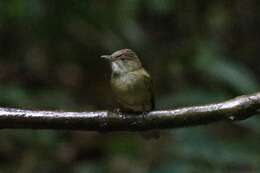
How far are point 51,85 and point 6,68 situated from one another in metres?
0.43

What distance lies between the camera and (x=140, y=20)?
645cm

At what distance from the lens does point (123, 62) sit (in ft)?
10.4

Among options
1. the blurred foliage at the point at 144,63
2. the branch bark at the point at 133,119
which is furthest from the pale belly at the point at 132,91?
the blurred foliage at the point at 144,63

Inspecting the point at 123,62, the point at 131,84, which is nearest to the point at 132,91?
the point at 131,84

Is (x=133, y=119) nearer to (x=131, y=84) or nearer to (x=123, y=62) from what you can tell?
(x=131, y=84)

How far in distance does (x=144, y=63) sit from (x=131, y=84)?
8.43ft

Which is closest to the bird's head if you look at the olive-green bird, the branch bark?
the olive-green bird

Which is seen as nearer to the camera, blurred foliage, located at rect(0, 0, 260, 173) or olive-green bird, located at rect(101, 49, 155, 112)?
olive-green bird, located at rect(101, 49, 155, 112)

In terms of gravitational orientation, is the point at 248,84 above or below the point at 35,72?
above

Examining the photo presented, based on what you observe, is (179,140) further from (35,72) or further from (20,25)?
(35,72)

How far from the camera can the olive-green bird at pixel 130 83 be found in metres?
2.92

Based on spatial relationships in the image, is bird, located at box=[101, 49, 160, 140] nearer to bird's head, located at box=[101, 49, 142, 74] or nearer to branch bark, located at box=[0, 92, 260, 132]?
bird's head, located at box=[101, 49, 142, 74]

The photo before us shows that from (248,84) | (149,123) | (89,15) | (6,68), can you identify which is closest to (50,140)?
(89,15)

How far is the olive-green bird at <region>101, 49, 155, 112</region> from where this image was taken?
2924 mm
